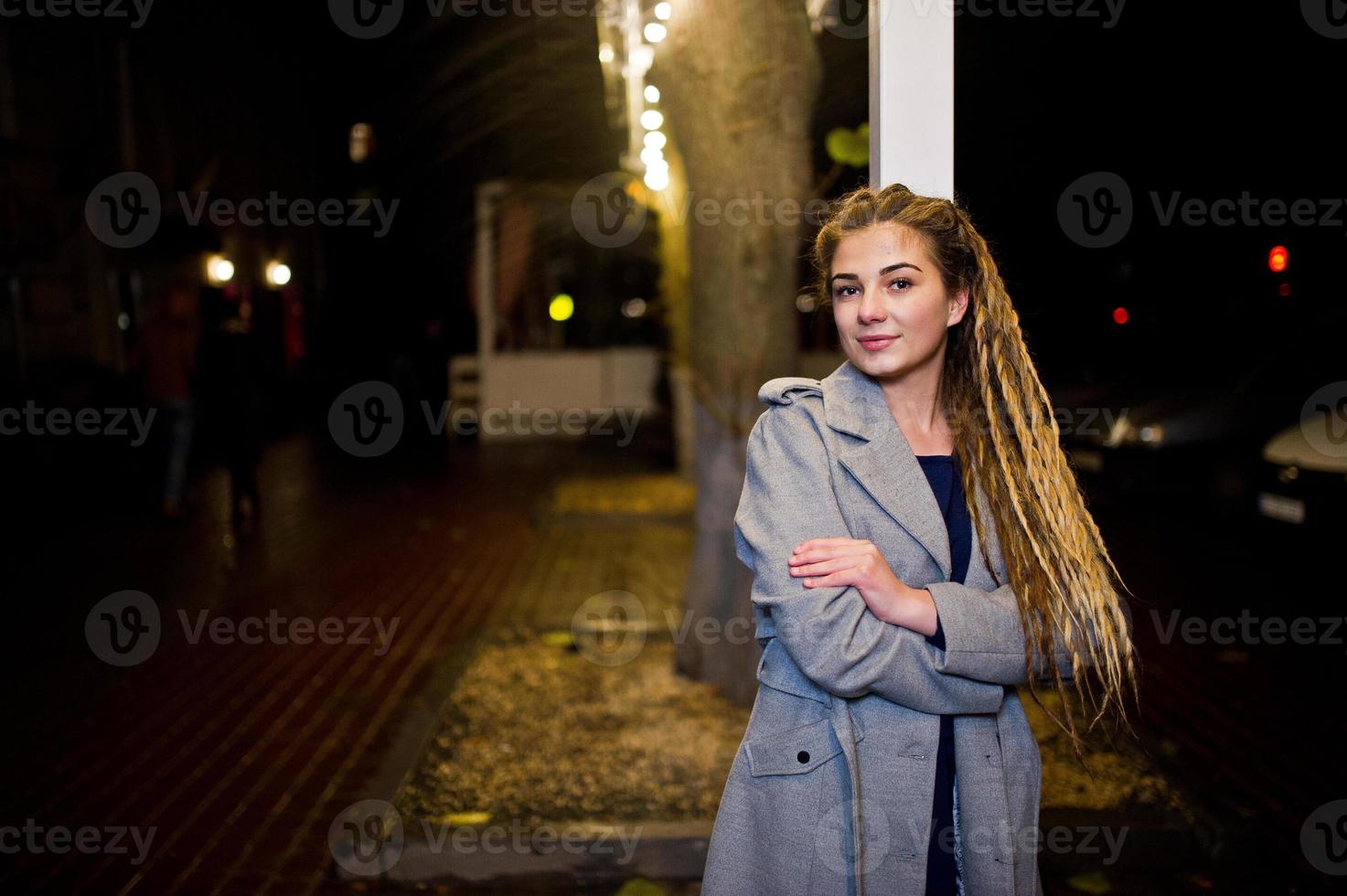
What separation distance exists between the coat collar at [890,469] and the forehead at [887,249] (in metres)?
0.24

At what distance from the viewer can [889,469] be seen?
208 cm

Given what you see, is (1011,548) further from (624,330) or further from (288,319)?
(288,319)

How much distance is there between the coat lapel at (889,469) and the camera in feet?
6.75

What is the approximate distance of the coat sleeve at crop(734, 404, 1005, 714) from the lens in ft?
6.27

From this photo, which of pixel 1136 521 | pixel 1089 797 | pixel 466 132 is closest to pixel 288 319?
pixel 466 132

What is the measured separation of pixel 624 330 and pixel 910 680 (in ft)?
54.9

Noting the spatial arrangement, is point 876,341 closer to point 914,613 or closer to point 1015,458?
point 1015,458

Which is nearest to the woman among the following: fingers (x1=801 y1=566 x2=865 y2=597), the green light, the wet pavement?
fingers (x1=801 y1=566 x2=865 y2=597)

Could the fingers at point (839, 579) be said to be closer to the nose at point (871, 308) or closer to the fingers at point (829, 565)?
the fingers at point (829, 565)

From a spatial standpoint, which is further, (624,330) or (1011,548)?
(624,330)

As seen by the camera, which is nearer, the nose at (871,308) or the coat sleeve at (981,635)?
the coat sleeve at (981,635)

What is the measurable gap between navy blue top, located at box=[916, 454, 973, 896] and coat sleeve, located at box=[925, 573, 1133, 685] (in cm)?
10

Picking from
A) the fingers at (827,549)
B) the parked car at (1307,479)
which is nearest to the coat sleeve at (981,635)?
the fingers at (827,549)

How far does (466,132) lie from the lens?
1145 centimetres
